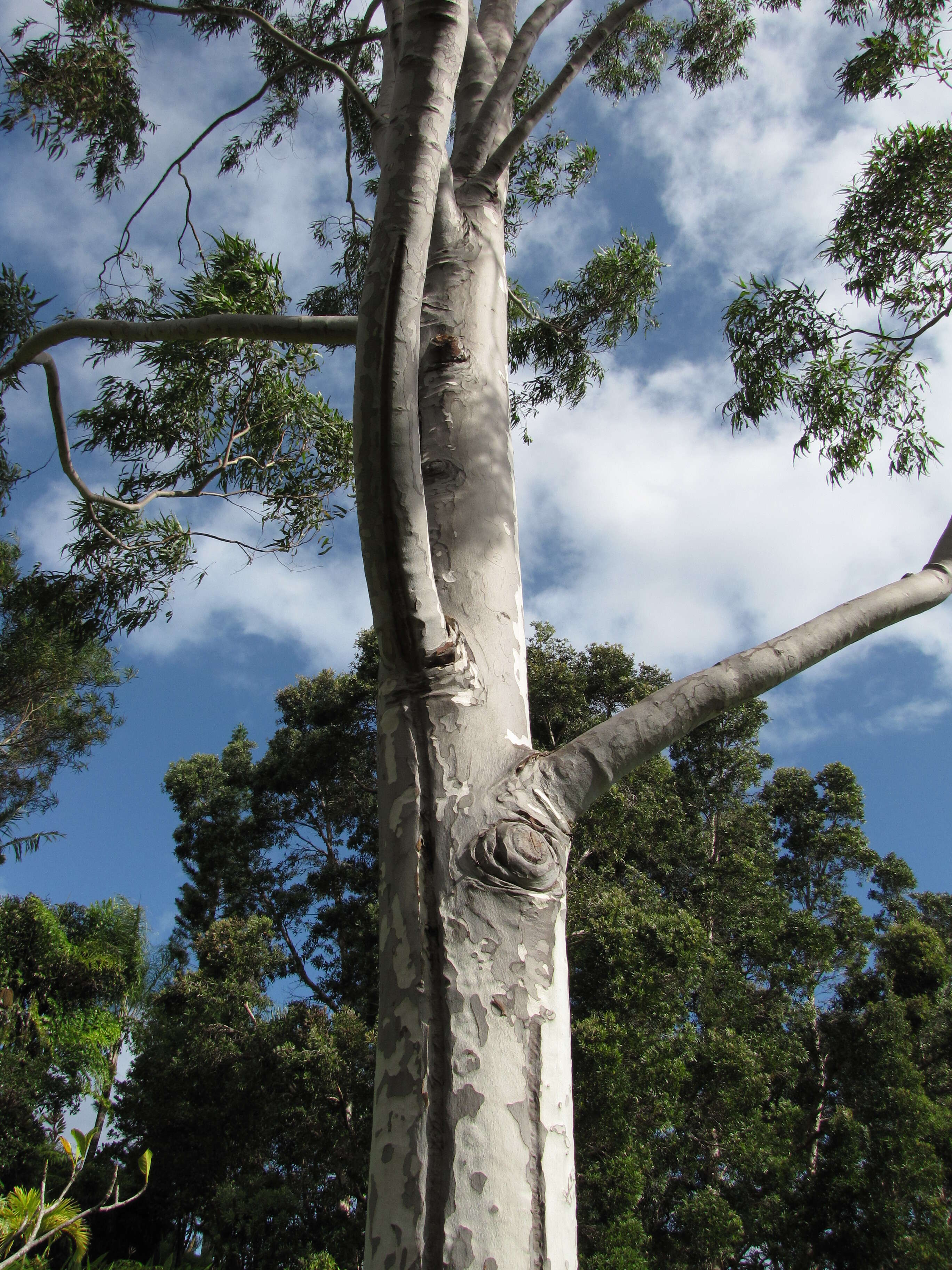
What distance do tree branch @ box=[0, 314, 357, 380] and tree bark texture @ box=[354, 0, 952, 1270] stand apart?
2.13 feet

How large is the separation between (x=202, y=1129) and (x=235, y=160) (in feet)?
30.4

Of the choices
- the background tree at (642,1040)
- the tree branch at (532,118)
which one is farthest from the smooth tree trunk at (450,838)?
the background tree at (642,1040)

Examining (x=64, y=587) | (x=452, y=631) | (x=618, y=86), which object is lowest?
(x=452, y=631)

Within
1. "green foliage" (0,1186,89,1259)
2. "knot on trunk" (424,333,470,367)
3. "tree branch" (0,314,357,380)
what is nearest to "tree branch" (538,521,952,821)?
"knot on trunk" (424,333,470,367)

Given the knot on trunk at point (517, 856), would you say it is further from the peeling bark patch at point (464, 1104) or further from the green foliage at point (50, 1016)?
the green foliage at point (50, 1016)

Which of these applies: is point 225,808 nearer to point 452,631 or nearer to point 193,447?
point 193,447

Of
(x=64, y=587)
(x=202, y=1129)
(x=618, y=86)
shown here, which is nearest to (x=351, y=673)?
(x=202, y=1129)

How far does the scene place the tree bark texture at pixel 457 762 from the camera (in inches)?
35.8

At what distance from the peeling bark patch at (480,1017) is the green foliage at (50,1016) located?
11.6m

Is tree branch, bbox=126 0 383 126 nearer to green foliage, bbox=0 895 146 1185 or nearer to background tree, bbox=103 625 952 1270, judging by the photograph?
background tree, bbox=103 625 952 1270

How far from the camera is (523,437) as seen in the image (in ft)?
19.3

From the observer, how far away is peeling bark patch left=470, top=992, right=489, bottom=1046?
3.17 feet

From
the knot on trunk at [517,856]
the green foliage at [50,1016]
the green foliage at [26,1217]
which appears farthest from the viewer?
the green foliage at [50,1016]

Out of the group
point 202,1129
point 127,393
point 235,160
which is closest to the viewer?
point 127,393
